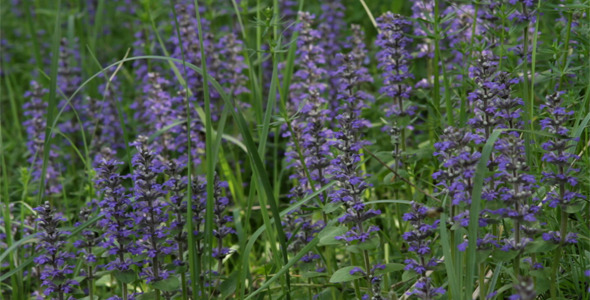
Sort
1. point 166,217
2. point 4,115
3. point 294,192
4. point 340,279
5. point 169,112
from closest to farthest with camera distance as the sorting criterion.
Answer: point 340,279, point 166,217, point 294,192, point 169,112, point 4,115

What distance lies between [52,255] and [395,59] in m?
2.24

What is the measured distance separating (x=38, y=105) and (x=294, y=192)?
2.55m

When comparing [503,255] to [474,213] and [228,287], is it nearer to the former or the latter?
[474,213]

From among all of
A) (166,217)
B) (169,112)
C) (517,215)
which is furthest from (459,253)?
(169,112)

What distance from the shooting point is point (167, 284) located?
11.4 feet

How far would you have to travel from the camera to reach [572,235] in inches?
119

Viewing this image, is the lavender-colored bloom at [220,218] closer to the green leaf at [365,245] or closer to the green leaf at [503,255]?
the green leaf at [365,245]

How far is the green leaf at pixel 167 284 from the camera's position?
3447mm

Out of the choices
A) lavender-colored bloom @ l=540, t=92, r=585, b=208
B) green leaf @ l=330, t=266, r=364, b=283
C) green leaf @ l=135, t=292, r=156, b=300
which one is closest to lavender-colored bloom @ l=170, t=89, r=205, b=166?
green leaf @ l=135, t=292, r=156, b=300

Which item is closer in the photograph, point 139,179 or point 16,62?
point 139,179

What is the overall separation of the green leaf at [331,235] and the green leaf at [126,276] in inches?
35.2

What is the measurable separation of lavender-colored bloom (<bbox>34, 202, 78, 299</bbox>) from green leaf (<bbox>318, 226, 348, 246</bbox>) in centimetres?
118

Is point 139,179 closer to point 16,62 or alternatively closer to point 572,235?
point 572,235

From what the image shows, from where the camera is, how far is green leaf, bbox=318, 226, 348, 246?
3.29m
